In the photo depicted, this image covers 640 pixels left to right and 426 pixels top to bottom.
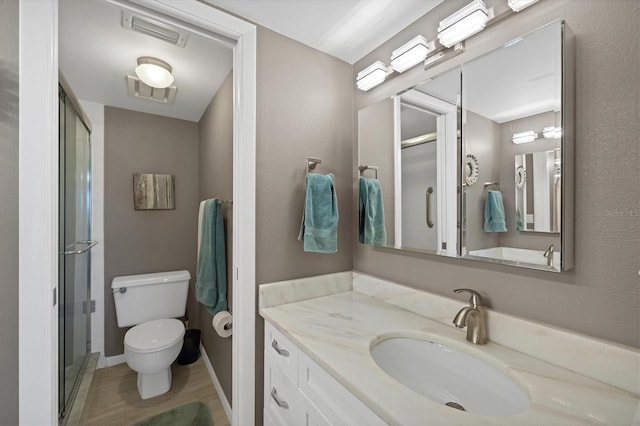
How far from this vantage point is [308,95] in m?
1.44

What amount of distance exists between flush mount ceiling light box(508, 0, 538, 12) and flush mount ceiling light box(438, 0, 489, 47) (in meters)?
0.08

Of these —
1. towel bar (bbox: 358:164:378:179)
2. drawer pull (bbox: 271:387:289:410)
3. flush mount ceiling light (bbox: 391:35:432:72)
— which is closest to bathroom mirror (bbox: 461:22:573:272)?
flush mount ceiling light (bbox: 391:35:432:72)

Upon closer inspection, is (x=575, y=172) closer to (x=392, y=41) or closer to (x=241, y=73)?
(x=392, y=41)

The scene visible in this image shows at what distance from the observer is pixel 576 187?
80 cm

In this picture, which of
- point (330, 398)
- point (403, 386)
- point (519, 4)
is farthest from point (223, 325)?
point (519, 4)

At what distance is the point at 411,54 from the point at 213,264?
5.51 feet

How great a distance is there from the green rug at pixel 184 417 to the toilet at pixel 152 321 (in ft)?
0.76

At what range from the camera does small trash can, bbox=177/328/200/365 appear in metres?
2.23

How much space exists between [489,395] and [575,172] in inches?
28.2

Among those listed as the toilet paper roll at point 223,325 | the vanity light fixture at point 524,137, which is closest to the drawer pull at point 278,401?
the toilet paper roll at point 223,325

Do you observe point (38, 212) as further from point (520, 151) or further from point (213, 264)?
point (520, 151)

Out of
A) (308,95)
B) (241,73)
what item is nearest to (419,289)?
(308,95)

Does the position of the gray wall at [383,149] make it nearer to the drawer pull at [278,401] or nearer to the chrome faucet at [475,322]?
the chrome faucet at [475,322]

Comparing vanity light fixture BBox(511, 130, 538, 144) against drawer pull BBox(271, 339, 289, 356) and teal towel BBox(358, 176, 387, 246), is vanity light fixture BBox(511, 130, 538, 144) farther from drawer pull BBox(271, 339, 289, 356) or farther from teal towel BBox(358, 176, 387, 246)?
drawer pull BBox(271, 339, 289, 356)
